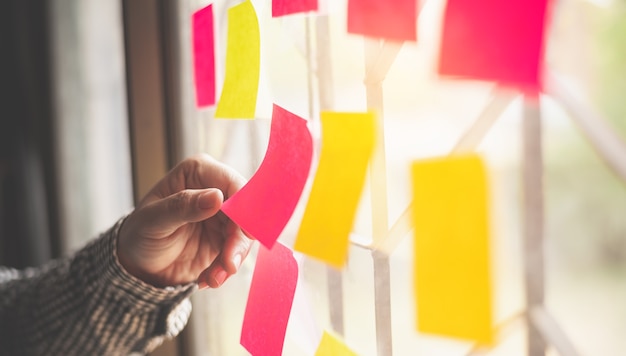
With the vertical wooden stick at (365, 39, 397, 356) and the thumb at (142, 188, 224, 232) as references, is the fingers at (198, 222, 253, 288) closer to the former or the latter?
the thumb at (142, 188, 224, 232)

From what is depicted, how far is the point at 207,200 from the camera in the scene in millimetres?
476

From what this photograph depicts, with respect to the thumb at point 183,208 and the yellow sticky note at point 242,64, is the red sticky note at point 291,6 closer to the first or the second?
the yellow sticky note at point 242,64

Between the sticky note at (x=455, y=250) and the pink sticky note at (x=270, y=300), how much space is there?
0.18 m

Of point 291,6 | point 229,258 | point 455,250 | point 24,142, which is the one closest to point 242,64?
point 291,6

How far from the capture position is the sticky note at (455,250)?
0.28m

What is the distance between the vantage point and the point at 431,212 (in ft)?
0.97

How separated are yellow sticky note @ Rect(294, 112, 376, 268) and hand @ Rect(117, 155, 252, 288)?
14 centimetres

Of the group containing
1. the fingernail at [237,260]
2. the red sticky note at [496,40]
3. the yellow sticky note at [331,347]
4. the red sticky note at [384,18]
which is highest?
the red sticky note at [384,18]

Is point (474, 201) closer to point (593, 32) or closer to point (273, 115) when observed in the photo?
point (593, 32)

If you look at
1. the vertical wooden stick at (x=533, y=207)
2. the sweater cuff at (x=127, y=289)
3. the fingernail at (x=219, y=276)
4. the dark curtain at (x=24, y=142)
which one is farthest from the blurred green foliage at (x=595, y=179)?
the dark curtain at (x=24, y=142)

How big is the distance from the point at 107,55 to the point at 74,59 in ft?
0.73

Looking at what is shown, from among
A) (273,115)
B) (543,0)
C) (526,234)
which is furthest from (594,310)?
(273,115)

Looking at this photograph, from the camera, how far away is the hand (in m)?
0.53

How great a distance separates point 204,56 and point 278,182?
0.24m
